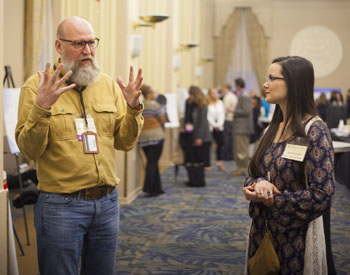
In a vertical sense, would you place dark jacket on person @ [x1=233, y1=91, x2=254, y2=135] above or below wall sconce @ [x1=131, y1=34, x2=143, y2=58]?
below

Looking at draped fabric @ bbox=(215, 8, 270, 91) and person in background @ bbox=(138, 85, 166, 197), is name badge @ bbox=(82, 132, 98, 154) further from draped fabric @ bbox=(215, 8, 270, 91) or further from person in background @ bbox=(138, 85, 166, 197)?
draped fabric @ bbox=(215, 8, 270, 91)

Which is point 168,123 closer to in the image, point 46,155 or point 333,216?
point 333,216

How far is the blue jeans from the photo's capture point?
2.47 m

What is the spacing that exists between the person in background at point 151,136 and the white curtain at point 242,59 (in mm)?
13715

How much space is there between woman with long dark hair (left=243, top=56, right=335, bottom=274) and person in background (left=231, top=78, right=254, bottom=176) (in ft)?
24.2

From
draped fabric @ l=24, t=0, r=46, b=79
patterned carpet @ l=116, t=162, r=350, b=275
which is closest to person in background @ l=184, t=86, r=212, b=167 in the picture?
patterned carpet @ l=116, t=162, r=350, b=275

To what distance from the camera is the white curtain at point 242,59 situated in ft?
68.9

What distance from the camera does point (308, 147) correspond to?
246 centimetres

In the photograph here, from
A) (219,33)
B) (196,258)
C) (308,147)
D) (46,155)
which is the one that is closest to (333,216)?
(196,258)

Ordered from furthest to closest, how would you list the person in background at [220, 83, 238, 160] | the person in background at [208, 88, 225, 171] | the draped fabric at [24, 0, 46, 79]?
1. the person in background at [220, 83, 238, 160]
2. the person in background at [208, 88, 225, 171]
3. the draped fabric at [24, 0, 46, 79]

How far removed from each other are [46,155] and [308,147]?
49.7 inches

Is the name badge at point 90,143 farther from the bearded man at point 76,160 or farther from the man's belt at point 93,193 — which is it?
the man's belt at point 93,193

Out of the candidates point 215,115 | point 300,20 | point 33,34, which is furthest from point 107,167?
point 300,20

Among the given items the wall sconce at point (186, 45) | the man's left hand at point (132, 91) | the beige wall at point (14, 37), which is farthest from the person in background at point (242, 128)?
the man's left hand at point (132, 91)
